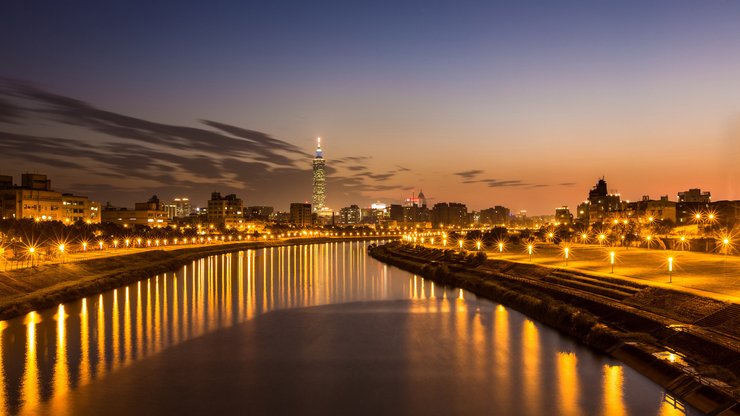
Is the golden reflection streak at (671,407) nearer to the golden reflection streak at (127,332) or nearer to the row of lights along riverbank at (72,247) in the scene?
the golden reflection streak at (127,332)

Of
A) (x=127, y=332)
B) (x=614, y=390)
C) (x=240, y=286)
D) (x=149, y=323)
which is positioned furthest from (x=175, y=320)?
(x=614, y=390)

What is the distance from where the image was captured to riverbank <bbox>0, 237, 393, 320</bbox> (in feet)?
103

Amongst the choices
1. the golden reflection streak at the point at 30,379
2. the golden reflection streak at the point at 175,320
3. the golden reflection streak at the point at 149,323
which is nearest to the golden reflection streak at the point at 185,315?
the golden reflection streak at the point at 175,320

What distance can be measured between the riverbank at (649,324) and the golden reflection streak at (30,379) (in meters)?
18.7

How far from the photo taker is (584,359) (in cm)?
2064

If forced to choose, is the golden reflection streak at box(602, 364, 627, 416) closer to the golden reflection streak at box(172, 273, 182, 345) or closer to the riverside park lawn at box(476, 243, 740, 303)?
the riverside park lawn at box(476, 243, 740, 303)

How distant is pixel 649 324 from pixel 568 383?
17.8ft

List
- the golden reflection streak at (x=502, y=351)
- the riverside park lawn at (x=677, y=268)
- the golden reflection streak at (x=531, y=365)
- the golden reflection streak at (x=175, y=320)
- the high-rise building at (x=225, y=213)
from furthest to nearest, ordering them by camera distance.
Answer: the high-rise building at (x=225, y=213) → the riverside park lawn at (x=677, y=268) → the golden reflection streak at (x=175, y=320) → the golden reflection streak at (x=502, y=351) → the golden reflection streak at (x=531, y=365)

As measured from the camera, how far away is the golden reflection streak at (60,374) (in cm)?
1588

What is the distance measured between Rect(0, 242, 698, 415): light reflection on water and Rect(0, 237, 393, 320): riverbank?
1077 mm

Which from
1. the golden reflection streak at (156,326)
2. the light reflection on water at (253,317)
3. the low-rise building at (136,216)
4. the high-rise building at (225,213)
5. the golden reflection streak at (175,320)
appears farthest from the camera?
the high-rise building at (225,213)

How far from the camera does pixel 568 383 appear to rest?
59.6 feet

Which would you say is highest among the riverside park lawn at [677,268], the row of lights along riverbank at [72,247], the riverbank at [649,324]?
the row of lights along riverbank at [72,247]

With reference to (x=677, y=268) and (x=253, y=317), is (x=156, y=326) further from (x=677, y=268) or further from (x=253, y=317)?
(x=677, y=268)
